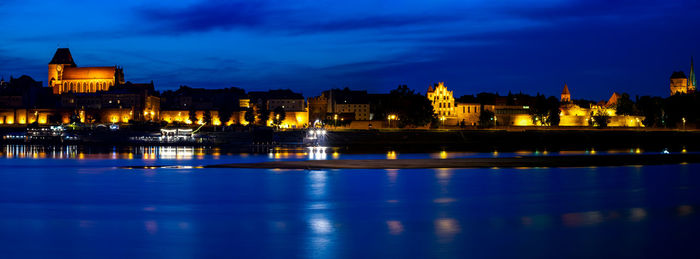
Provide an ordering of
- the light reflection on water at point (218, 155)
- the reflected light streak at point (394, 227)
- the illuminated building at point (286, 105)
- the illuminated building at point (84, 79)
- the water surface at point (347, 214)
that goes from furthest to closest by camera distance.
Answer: the illuminated building at point (84, 79), the illuminated building at point (286, 105), the light reflection on water at point (218, 155), the reflected light streak at point (394, 227), the water surface at point (347, 214)

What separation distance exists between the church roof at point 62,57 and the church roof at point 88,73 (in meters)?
6.36

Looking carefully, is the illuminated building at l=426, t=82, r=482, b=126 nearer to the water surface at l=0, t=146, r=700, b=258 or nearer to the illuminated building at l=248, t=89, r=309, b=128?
the illuminated building at l=248, t=89, r=309, b=128

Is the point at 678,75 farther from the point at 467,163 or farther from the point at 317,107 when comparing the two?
the point at 467,163

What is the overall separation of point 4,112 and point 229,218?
136068mm

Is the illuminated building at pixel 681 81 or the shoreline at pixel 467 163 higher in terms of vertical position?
the illuminated building at pixel 681 81

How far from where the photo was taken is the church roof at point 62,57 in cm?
16450

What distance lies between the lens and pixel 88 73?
15788cm

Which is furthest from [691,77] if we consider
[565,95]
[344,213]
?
[344,213]

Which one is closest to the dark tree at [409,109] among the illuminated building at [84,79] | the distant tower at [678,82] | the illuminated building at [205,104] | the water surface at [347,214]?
the illuminated building at [205,104]

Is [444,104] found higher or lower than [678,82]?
lower

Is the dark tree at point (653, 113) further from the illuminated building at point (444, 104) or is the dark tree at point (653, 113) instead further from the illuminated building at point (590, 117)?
the illuminated building at point (444, 104)

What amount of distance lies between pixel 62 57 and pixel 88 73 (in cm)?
1222

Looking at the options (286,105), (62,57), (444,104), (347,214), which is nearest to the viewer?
(347,214)

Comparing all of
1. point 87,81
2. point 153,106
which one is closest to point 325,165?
point 153,106
